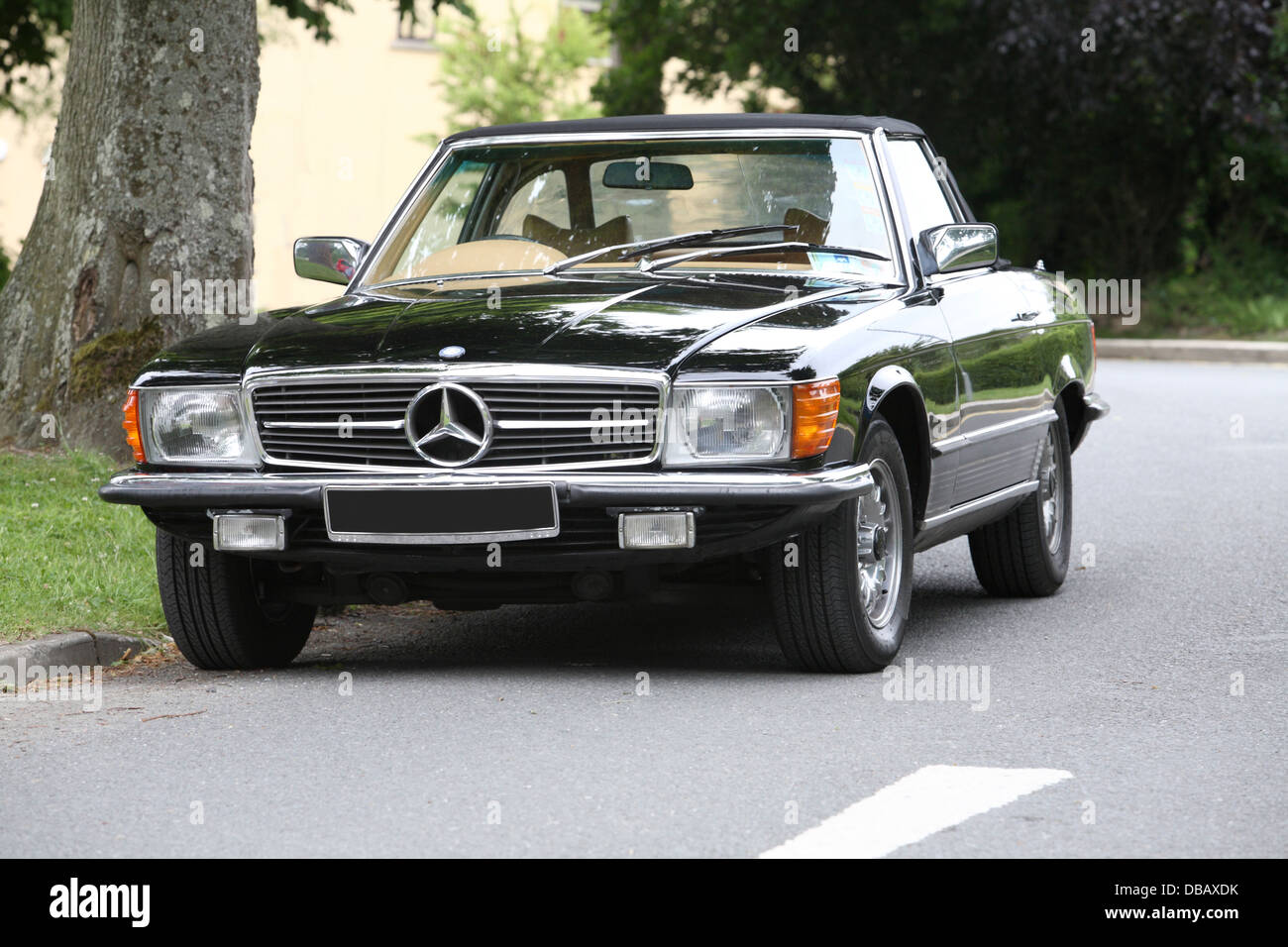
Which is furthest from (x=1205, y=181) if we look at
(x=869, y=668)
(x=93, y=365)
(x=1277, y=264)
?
(x=869, y=668)

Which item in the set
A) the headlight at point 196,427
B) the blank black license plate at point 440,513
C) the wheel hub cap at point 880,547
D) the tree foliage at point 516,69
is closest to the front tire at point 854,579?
the wheel hub cap at point 880,547

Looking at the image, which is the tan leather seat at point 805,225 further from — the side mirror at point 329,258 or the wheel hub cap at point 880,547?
the side mirror at point 329,258

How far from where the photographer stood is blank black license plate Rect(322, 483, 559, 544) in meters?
6.02

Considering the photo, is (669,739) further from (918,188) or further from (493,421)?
(918,188)

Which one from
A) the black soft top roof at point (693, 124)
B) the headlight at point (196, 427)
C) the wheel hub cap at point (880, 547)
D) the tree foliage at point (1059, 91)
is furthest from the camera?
the tree foliage at point (1059, 91)

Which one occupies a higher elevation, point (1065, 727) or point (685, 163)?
point (685, 163)

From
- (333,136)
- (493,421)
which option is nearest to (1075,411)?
(493,421)

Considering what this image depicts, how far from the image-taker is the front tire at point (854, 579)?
6219 mm

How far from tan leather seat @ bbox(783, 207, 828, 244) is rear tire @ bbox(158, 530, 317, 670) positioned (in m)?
2.13

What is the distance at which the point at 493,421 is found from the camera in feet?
20.0

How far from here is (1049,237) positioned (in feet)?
97.7

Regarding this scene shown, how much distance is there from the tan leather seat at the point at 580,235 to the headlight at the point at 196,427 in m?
1.49

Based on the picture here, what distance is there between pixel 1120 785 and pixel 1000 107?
24660mm

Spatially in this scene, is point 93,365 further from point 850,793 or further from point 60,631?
point 850,793
